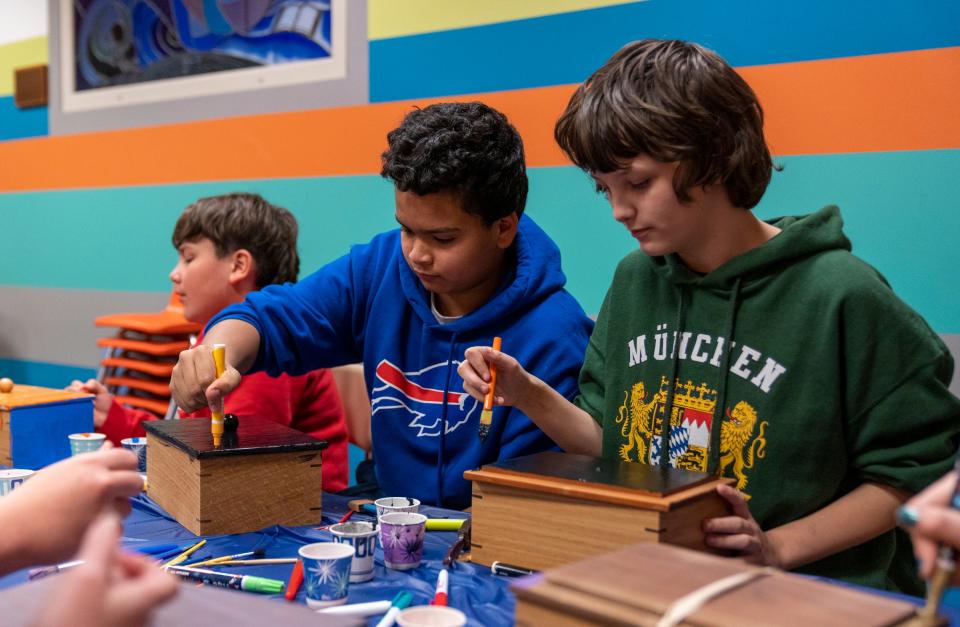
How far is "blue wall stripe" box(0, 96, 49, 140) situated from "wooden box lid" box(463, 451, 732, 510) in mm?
3502

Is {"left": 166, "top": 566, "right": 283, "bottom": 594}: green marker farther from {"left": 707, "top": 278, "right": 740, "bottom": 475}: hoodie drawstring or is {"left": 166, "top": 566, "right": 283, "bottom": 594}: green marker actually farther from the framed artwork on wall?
the framed artwork on wall

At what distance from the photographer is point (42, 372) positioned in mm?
3953

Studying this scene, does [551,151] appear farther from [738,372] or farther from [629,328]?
[738,372]

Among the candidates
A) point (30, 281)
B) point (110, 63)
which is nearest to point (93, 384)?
point (110, 63)

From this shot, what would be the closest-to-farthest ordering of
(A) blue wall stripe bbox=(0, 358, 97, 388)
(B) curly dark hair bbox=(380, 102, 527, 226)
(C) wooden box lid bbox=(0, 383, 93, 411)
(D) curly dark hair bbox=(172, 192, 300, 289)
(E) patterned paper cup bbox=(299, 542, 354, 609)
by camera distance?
(E) patterned paper cup bbox=(299, 542, 354, 609) → (B) curly dark hair bbox=(380, 102, 527, 226) → (C) wooden box lid bbox=(0, 383, 93, 411) → (D) curly dark hair bbox=(172, 192, 300, 289) → (A) blue wall stripe bbox=(0, 358, 97, 388)

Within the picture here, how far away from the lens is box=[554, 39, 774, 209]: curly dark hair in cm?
126

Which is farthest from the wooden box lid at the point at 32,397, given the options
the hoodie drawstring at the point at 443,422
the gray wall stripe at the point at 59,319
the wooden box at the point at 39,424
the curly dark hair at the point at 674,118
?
the gray wall stripe at the point at 59,319

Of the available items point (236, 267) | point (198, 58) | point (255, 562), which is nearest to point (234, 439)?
point (255, 562)

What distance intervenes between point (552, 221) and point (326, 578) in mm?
1683

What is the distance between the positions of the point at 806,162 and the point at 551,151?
725 millimetres

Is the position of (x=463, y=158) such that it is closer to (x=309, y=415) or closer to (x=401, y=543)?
(x=401, y=543)

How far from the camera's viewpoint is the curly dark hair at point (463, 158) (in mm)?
1562

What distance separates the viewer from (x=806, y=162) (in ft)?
6.96

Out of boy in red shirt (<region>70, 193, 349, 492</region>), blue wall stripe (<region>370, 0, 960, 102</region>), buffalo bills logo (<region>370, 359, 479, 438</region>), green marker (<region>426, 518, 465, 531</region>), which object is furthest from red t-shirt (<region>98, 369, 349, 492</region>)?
blue wall stripe (<region>370, 0, 960, 102</region>)
